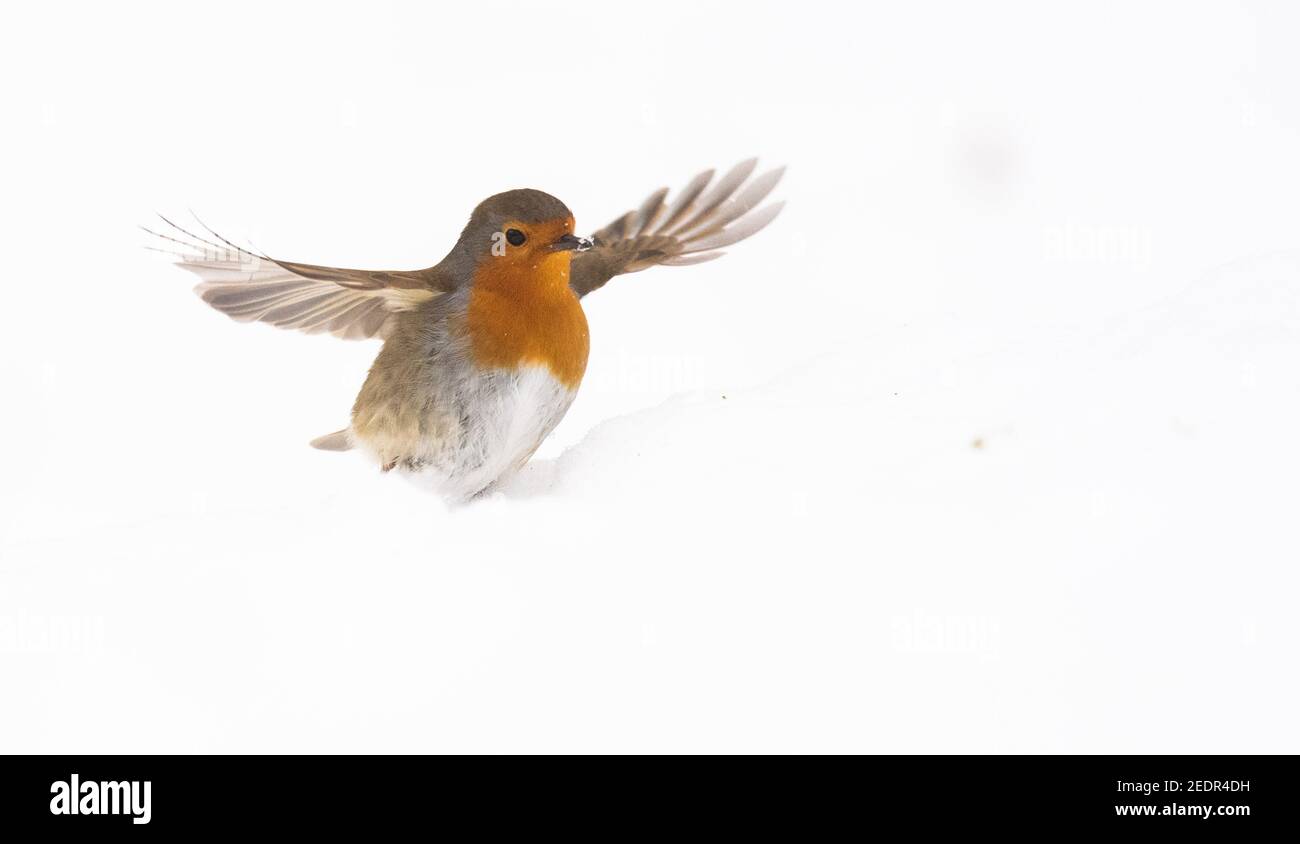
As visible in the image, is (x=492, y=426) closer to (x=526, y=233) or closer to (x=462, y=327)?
(x=462, y=327)

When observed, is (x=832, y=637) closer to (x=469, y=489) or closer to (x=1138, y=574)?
(x=1138, y=574)

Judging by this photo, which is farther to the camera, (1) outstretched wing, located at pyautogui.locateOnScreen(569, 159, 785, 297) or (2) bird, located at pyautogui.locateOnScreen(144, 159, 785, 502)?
(1) outstretched wing, located at pyautogui.locateOnScreen(569, 159, 785, 297)

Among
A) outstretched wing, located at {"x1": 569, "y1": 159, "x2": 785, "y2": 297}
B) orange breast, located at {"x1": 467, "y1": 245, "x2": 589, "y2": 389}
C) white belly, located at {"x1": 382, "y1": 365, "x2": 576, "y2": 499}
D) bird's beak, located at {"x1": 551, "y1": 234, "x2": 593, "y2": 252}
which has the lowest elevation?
white belly, located at {"x1": 382, "y1": 365, "x2": 576, "y2": 499}

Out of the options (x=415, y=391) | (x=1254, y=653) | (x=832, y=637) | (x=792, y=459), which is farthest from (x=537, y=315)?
(x=1254, y=653)

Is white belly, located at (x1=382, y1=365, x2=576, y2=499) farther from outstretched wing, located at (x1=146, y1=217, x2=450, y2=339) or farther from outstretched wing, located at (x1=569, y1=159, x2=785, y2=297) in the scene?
outstretched wing, located at (x1=569, y1=159, x2=785, y2=297)

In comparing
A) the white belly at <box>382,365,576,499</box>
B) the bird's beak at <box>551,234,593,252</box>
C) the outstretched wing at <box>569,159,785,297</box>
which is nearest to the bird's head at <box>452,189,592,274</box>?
the bird's beak at <box>551,234,593,252</box>

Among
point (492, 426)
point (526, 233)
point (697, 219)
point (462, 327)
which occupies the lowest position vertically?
point (492, 426)

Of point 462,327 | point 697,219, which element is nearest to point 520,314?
point 462,327
